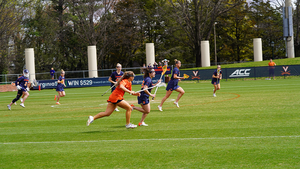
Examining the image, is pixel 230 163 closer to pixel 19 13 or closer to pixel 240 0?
pixel 19 13

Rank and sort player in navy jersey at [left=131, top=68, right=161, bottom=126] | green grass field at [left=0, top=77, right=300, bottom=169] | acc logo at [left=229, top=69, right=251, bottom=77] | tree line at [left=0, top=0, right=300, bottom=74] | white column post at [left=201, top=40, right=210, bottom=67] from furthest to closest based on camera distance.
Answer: tree line at [left=0, top=0, right=300, bottom=74], white column post at [left=201, top=40, right=210, bottom=67], acc logo at [left=229, top=69, right=251, bottom=77], player in navy jersey at [left=131, top=68, right=161, bottom=126], green grass field at [left=0, top=77, right=300, bottom=169]

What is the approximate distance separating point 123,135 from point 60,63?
49.2 metres

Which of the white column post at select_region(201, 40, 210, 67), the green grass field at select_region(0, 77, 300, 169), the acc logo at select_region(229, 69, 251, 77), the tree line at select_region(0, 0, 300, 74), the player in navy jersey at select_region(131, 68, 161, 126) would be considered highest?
the tree line at select_region(0, 0, 300, 74)

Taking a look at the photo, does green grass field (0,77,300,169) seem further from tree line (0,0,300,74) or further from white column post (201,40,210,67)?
tree line (0,0,300,74)

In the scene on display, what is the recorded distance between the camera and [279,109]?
517 inches

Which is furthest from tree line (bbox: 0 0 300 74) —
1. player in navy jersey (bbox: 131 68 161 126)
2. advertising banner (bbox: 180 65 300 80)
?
player in navy jersey (bbox: 131 68 161 126)

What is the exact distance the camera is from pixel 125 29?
58531mm

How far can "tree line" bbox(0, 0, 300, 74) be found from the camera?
52.1 m

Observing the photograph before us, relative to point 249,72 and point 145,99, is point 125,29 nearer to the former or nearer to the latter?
point 249,72

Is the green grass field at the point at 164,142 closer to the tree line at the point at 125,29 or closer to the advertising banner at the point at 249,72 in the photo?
the advertising banner at the point at 249,72

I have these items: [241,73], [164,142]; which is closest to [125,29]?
[241,73]

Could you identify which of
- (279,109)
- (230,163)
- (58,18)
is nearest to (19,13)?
(58,18)

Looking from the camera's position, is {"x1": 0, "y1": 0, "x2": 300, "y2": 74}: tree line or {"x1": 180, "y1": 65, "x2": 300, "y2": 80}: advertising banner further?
{"x1": 0, "y1": 0, "x2": 300, "y2": 74}: tree line

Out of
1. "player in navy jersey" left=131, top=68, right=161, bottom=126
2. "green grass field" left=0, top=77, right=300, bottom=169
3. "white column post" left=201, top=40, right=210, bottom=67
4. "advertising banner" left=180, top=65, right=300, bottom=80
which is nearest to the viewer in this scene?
"green grass field" left=0, top=77, right=300, bottom=169
